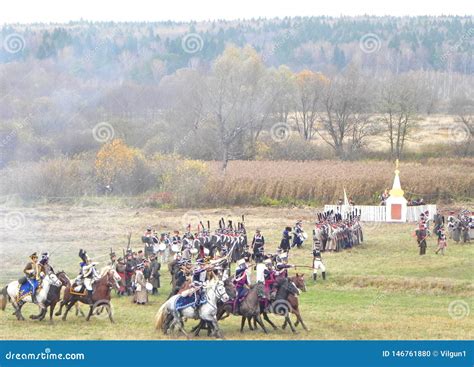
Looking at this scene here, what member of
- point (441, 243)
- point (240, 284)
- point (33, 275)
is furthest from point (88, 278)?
point (441, 243)

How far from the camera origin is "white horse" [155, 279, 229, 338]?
855 inches

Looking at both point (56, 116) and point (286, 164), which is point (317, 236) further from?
point (56, 116)

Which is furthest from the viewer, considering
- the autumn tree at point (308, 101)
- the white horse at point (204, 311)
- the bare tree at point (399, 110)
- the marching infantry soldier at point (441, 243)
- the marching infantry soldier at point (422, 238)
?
the autumn tree at point (308, 101)

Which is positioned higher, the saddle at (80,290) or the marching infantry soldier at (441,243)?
the marching infantry soldier at (441,243)

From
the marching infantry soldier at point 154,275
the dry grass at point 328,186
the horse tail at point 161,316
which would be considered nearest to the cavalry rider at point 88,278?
the horse tail at point 161,316

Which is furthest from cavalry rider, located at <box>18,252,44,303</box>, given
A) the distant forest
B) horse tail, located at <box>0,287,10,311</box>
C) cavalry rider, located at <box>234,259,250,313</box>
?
the distant forest

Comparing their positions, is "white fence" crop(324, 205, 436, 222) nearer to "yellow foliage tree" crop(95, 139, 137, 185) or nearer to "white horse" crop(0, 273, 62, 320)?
"yellow foliage tree" crop(95, 139, 137, 185)

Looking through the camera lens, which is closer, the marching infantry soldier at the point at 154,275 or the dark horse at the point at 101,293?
the dark horse at the point at 101,293

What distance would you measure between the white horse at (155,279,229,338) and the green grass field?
36cm

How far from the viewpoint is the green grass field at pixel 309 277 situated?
922 inches

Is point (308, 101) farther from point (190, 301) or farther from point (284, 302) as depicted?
point (190, 301)

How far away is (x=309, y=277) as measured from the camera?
32875mm

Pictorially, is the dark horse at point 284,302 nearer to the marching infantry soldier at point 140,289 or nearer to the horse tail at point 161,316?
the horse tail at point 161,316

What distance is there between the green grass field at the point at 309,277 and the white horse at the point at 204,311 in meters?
0.36
